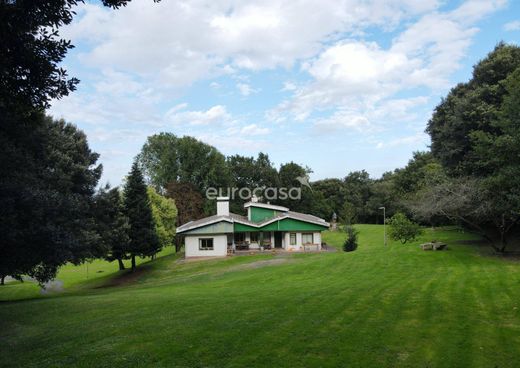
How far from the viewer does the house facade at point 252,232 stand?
4084 centimetres

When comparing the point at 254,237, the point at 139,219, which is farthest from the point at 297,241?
the point at 139,219

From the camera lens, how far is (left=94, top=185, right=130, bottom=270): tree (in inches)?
1127

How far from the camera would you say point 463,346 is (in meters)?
7.81

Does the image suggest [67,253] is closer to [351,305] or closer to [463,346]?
[351,305]

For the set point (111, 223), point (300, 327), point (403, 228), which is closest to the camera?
point (300, 327)

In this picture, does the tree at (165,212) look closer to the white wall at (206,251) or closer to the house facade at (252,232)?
the house facade at (252,232)

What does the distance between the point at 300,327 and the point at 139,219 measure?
30.7 m

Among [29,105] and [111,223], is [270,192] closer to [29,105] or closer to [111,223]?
[111,223]

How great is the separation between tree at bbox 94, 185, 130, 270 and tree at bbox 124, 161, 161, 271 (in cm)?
74

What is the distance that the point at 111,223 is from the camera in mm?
32531

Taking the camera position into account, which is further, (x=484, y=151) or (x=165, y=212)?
(x=165, y=212)

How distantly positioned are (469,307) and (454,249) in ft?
51.8

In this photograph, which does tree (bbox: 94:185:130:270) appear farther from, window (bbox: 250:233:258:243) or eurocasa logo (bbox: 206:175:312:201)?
eurocasa logo (bbox: 206:175:312:201)

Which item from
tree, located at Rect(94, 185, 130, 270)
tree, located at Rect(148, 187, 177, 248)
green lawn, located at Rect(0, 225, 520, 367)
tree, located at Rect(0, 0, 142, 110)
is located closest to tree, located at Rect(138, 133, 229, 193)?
tree, located at Rect(148, 187, 177, 248)
